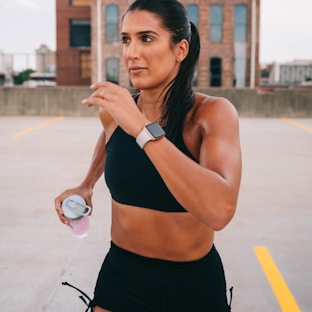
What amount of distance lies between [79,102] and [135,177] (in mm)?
19363

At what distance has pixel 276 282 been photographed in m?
4.14

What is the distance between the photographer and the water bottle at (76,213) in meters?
2.28

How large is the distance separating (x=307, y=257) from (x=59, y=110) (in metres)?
17.4

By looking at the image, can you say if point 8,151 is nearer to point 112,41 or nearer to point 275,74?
point 112,41

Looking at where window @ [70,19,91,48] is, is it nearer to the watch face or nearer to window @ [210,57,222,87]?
window @ [210,57,222,87]

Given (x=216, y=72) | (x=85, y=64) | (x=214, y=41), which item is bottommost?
(x=216, y=72)

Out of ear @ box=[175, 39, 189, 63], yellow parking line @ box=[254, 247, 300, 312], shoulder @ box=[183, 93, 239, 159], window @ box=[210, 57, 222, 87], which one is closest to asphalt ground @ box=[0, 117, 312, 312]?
yellow parking line @ box=[254, 247, 300, 312]

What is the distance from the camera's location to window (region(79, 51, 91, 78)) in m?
46.2

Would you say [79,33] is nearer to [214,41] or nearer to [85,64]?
[85,64]

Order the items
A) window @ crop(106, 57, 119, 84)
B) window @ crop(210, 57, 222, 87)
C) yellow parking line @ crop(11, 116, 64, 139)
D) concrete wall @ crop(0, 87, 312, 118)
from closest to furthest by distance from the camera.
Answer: yellow parking line @ crop(11, 116, 64, 139) → concrete wall @ crop(0, 87, 312, 118) → window @ crop(210, 57, 222, 87) → window @ crop(106, 57, 119, 84)

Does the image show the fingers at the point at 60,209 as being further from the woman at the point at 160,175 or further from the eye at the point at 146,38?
the eye at the point at 146,38

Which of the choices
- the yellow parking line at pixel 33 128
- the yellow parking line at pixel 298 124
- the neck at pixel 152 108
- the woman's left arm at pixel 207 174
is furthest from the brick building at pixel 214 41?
the woman's left arm at pixel 207 174

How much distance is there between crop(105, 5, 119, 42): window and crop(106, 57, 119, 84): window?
64.8 inches

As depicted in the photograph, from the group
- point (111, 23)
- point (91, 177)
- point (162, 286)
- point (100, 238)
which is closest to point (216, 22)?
point (111, 23)
